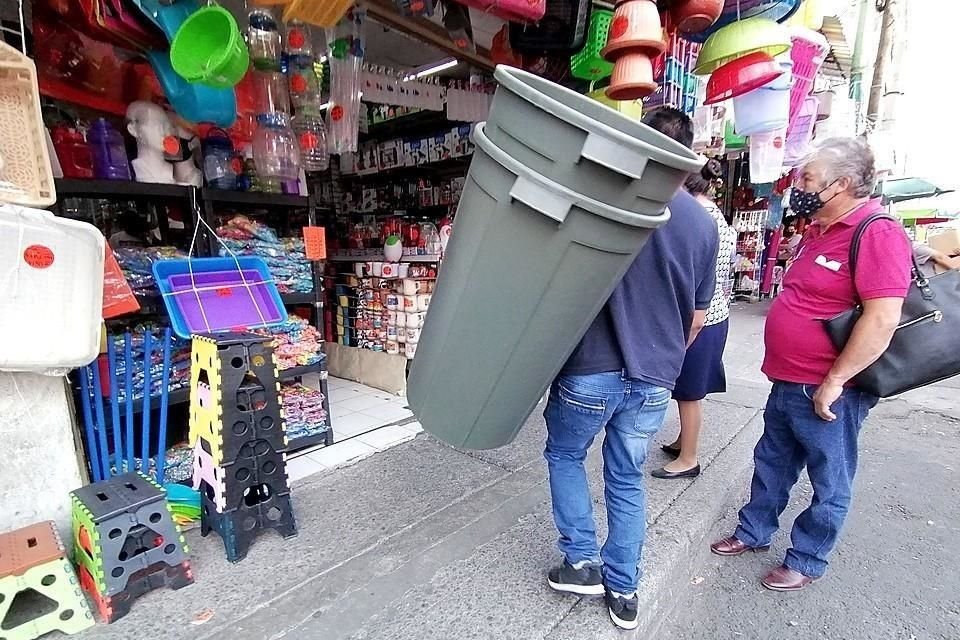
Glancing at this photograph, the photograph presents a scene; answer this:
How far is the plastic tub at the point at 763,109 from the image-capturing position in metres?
3.04

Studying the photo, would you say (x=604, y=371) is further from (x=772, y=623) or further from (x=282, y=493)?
(x=282, y=493)

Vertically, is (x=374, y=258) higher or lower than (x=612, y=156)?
lower

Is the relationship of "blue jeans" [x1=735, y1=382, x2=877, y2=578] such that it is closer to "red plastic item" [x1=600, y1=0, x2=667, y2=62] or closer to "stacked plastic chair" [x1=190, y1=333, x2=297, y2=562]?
"red plastic item" [x1=600, y1=0, x2=667, y2=62]

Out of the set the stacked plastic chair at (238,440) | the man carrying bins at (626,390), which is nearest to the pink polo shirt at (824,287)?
the man carrying bins at (626,390)

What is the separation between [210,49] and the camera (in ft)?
6.34

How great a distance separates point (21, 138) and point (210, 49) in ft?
2.46

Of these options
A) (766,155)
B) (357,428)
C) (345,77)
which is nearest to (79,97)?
(345,77)

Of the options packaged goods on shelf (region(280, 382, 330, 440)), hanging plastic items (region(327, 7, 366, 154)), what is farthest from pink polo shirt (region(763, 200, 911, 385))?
hanging plastic items (region(327, 7, 366, 154))

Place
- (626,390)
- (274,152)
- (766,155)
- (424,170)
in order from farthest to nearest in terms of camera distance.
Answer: (424,170)
(766,155)
(274,152)
(626,390)

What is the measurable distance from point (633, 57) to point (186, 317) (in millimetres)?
2493

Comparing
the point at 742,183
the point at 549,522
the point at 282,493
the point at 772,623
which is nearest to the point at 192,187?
the point at 282,493

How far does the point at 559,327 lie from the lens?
131 centimetres

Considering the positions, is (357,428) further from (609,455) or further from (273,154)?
(609,455)

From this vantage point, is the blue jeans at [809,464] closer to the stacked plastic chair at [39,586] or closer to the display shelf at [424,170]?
the stacked plastic chair at [39,586]
